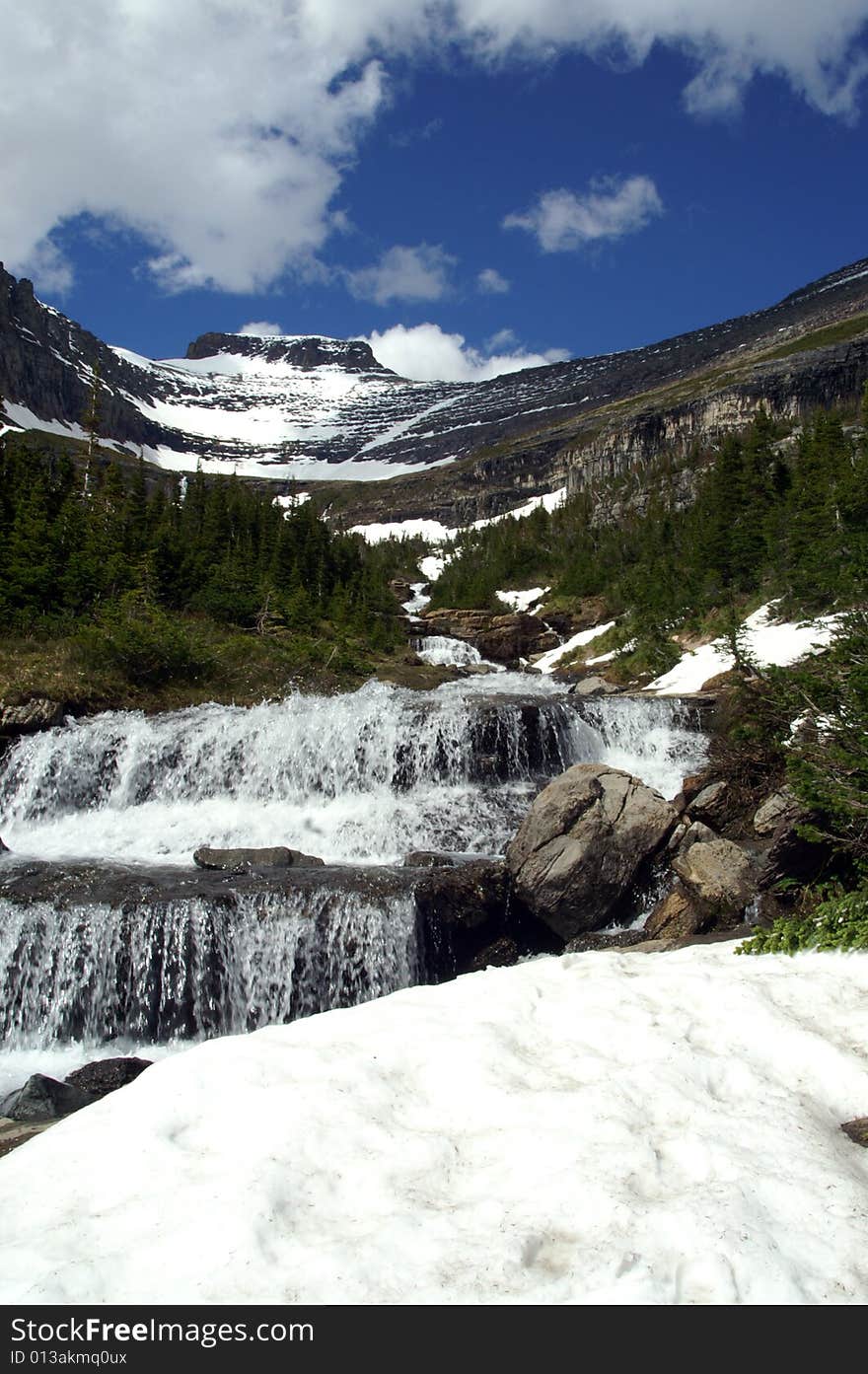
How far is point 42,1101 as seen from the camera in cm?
791

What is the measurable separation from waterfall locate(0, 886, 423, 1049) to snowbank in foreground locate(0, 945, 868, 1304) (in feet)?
21.3

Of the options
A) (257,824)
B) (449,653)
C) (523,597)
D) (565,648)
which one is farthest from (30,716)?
Answer: (523,597)

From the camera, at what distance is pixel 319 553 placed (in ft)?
200

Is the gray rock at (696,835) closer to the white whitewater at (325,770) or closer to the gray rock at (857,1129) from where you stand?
the white whitewater at (325,770)

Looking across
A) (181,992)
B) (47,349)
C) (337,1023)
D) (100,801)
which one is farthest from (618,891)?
(47,349)

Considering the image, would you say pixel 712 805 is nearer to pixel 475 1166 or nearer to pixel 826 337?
pixel 475 1166

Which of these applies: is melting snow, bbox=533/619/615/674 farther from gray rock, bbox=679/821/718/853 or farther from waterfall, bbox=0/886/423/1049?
waterfall, bbox=0/886/423/1049

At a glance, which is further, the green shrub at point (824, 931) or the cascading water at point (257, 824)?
the cascading water at point (257, 824)

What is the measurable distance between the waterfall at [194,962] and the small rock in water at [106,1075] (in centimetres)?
175

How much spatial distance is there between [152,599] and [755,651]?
1050 inches

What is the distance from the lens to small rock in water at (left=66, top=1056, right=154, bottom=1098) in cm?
898

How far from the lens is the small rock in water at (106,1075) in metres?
8.98

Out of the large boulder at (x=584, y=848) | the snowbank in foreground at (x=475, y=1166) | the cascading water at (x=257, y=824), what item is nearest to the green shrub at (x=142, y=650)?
the cascading water at (x=257, y=824)
